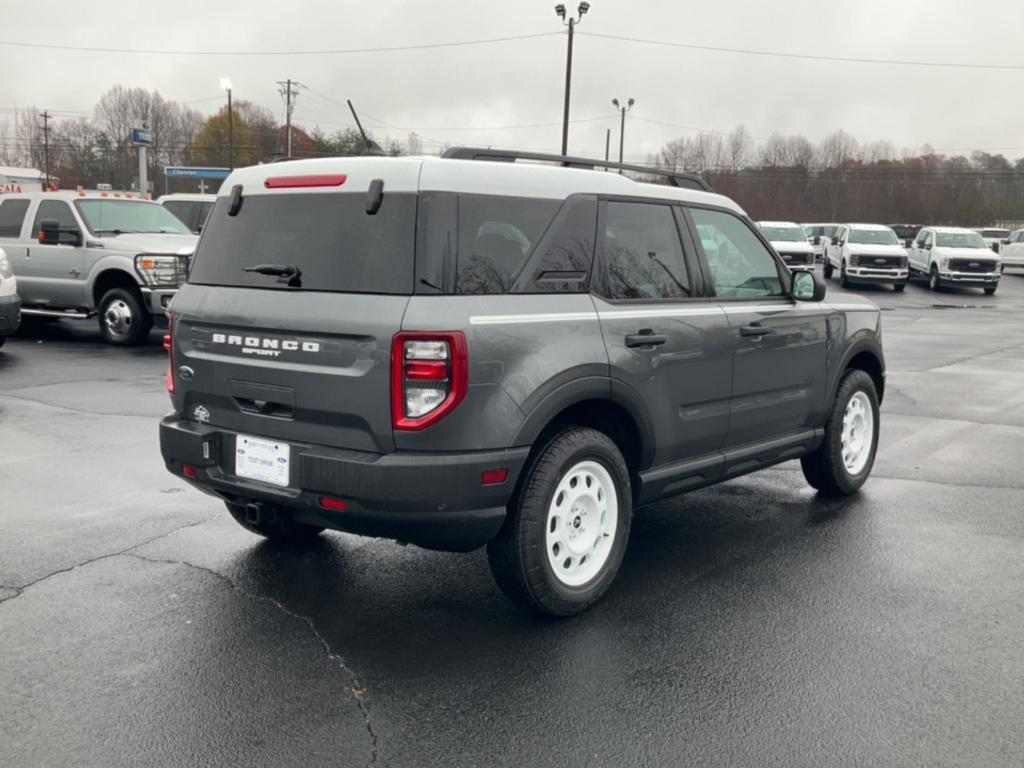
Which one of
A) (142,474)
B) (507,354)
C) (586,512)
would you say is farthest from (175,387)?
(142,474)

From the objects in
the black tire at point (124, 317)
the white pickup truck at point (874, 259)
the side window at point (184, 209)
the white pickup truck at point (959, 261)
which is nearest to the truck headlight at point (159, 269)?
the black tire at point (124, 317)

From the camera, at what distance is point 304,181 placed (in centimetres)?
408

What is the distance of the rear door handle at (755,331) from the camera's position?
509cm

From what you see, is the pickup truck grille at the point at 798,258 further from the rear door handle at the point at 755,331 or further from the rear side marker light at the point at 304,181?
the rear side marker light at the point at 304,181

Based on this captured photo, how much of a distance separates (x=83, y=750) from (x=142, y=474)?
375 centimetres

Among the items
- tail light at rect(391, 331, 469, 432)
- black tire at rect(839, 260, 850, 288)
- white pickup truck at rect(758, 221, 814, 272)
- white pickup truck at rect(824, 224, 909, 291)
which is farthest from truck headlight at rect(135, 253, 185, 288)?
black tire at rect(839, 260, 850, 288)

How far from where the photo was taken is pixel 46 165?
9612 centimetres

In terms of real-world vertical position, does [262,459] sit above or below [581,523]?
above

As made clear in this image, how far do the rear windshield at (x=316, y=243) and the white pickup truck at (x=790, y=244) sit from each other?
26.1 meters

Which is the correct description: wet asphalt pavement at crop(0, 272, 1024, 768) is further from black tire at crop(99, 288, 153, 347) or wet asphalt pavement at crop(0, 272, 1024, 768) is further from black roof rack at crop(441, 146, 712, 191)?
black tire at crop(99, 288, 153, 347)

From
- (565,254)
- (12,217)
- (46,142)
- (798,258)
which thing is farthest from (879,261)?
(46,142)

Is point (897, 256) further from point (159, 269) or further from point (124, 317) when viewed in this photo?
point (124, 317)

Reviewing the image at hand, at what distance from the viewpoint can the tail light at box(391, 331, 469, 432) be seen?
359 centimetres

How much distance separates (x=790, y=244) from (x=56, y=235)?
72.9 feet
